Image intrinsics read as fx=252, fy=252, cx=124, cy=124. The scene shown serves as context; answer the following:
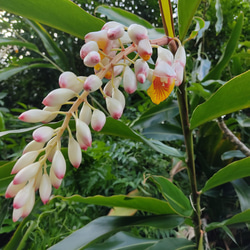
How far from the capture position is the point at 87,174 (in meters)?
0.76

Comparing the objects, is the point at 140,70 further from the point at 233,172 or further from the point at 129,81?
the point at 233,172

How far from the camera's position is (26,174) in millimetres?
241

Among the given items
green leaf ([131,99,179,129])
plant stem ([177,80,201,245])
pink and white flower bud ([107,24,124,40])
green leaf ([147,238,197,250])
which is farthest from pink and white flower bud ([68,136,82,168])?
green leaf ([131,99,179,129])

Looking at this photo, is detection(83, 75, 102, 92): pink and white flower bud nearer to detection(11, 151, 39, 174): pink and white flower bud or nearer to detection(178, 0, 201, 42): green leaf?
detection(11, 151, 39, 174): pink and white flower bud

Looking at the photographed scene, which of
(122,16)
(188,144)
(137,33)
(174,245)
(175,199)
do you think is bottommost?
(174,245)

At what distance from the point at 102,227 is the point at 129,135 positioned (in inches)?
9.2

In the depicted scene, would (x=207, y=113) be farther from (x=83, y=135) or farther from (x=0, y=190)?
(x=0, y=190)

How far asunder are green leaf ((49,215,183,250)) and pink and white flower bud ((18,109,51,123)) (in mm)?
366

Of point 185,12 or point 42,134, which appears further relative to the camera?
point 185,12

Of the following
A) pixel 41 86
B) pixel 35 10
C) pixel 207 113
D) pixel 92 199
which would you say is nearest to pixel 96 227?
pixel 92 199

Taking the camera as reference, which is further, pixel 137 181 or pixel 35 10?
pixel 137 181

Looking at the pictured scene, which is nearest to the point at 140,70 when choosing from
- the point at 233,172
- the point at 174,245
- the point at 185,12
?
the point at 185,12

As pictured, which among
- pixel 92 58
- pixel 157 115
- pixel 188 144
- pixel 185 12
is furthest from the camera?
pixel 157 115

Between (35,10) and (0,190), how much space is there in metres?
0.36
